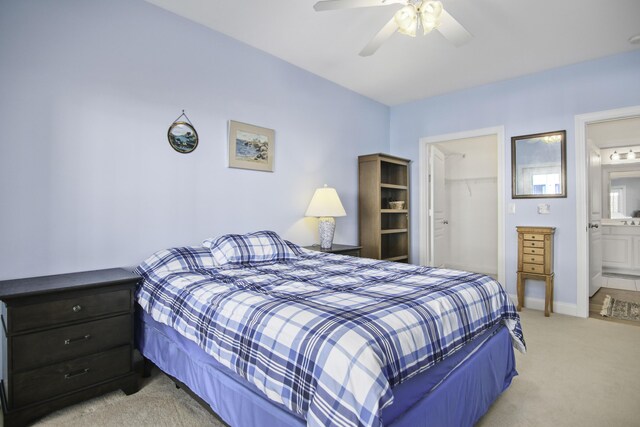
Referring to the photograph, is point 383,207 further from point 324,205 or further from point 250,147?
point 250,147

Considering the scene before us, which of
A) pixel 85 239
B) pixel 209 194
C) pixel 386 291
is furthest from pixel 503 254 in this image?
pixel 85 239

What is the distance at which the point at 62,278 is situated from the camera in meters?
2.02

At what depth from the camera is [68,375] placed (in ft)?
6.04

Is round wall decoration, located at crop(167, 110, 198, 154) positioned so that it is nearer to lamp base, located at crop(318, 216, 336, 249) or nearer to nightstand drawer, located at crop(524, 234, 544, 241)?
lamp base, located at crop(318, 216, 336, 249)

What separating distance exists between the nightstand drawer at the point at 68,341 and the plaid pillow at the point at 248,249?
2.31 feet

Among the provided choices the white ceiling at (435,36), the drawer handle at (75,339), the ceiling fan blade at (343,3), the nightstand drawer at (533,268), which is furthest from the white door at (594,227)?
the drawer handle at (75,339)

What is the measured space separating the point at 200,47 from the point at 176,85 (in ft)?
1.35

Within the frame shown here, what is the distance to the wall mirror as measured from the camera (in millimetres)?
3648

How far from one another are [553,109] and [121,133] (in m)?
4.15

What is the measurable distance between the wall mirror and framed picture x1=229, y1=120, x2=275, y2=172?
2795mm

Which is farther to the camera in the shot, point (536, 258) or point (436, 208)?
point (436, 208)

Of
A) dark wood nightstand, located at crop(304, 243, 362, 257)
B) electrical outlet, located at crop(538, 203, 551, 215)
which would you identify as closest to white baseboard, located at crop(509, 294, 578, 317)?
electrical outlet, located at crop(538, 203, 551, 215)

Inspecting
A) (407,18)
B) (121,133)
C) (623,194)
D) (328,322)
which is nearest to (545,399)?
(328,322)

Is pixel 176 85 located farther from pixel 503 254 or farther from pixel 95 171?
pixel 503 254
